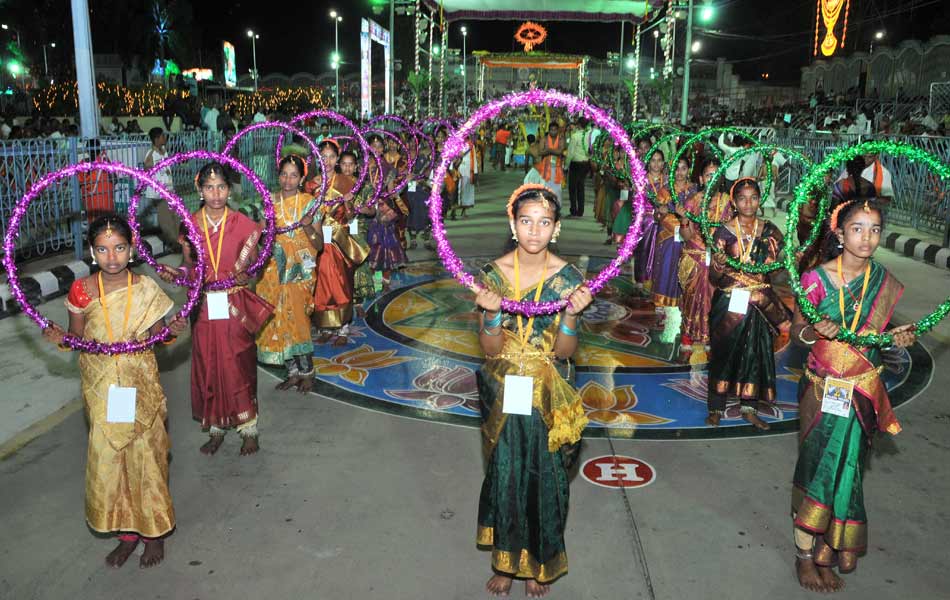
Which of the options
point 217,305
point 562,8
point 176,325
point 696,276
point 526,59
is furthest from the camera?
point 526,59

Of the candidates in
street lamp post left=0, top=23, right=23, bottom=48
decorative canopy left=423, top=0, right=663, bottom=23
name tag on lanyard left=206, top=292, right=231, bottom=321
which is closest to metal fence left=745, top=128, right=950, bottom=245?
decorative canopy left=423, top=0, right=663, bottom=23

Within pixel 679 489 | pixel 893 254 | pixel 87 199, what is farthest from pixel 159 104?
pixel 679 489

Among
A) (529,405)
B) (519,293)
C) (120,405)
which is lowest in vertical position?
(120,405)

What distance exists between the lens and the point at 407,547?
3.95 meters

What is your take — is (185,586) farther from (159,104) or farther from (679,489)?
(159,104)

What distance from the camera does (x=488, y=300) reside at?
10.4ft

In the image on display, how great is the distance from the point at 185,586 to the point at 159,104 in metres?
31.3

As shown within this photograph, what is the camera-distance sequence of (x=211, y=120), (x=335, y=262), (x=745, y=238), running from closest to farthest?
1. (x=745, y=238)
2. (x=335, y=262)
3. (x=211, y=120)

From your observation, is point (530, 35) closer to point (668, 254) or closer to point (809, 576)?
point (668, 254)

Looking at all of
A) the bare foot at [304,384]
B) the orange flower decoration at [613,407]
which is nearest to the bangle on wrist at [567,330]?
the orange flower decoration at [613,407]

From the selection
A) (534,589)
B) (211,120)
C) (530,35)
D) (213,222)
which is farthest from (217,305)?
(530,35)

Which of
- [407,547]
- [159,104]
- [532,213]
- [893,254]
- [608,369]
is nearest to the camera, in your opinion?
[532,213]

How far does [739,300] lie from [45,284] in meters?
7.26

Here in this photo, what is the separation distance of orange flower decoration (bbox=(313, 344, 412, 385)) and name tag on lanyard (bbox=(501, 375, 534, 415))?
3.30 meters
